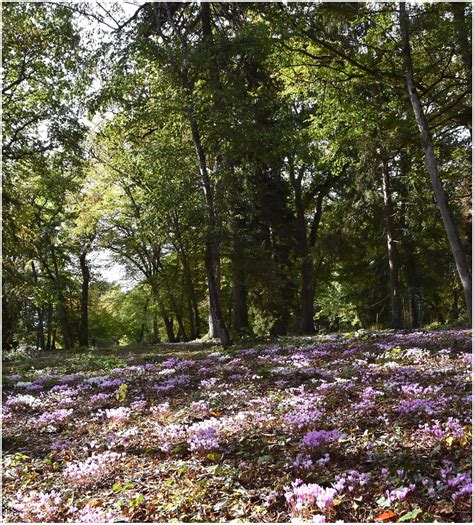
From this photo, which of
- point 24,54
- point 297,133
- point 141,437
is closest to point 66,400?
point 141,437

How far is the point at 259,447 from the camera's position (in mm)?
5500

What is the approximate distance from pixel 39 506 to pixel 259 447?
96.5 inches

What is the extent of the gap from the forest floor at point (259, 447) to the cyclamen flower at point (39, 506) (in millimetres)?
16

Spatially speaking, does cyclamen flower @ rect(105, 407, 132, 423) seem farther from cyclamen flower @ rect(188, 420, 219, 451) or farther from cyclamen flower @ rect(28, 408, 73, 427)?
cyclamen flower @ rect(188, 420, 219, 451)

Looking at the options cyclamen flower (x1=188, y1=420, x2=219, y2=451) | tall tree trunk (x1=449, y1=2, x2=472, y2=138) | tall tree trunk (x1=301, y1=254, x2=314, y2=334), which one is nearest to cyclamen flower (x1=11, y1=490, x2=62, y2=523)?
cyclamen flower (x1=188, y1=420, x2=219, y2=451)

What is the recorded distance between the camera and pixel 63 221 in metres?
39.5

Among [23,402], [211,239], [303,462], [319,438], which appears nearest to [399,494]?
[303,462]

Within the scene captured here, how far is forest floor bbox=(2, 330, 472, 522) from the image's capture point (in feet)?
13.4

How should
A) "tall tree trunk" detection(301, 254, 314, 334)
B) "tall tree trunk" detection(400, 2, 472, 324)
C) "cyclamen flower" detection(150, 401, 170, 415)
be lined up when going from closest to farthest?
"cyclamen flower" detection(150, 401, 170, 415) → "tall tree trunk" detection(400, 2, 472, 324) → "tall tree trunk" detection(301, 254, 314, 334)

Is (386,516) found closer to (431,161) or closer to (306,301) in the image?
(431,161)

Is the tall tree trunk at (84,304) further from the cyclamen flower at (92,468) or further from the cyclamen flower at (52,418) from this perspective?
the cyclamen flower at (92,468)

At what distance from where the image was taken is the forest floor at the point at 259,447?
13.4 ft

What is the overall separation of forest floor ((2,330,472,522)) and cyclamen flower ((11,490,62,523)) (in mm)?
16

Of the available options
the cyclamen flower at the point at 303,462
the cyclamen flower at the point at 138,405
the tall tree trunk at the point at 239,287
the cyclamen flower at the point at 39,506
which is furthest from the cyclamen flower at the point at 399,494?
the tall tree trunk at the point at 239,287
